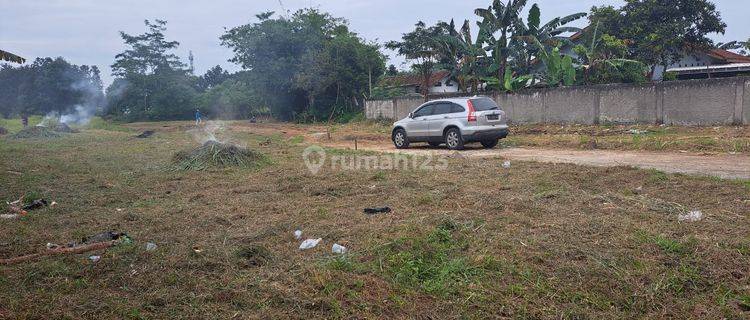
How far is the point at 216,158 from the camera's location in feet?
34.9

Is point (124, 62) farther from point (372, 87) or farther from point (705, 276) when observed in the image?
point (705, 276)

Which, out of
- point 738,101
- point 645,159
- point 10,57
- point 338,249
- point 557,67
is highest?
point 557,67

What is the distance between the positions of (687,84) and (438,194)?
12.8 meters

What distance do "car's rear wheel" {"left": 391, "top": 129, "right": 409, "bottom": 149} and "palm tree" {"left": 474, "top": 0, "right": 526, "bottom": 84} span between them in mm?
10795

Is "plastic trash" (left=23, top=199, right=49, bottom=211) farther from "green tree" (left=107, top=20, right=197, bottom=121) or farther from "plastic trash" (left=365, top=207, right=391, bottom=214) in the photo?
"green tree" (left=107, top=20, right=197, bottom=121)

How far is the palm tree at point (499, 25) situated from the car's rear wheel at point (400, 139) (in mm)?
10795

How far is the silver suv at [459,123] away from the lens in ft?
40.9

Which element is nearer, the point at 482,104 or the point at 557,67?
the point at 482,104

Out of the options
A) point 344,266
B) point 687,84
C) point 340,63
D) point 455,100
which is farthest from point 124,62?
point 344,266

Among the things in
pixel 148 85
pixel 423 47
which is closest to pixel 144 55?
pixel 148 85

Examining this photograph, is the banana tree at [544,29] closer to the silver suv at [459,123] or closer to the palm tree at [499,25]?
the palm tree at [499,25]

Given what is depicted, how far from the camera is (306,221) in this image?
533 centimetres

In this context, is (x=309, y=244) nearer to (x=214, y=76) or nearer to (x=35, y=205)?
(x=35, y=205)

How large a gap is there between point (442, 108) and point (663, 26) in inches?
613
